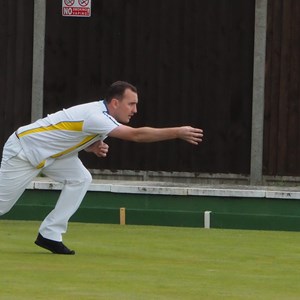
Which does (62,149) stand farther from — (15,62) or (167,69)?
(15,62)

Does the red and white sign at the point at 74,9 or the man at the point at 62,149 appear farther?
the red and white sign at the point at 74,9

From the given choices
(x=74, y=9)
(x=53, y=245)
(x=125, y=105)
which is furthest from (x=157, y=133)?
(x=74, y=9)

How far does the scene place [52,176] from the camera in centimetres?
1052

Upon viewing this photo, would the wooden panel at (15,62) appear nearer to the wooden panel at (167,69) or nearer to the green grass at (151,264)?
the wooden panel at (167,69)

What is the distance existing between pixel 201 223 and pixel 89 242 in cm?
235

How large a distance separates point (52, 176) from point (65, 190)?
6.9 inches

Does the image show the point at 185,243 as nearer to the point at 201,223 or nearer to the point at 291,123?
the point at 201,223

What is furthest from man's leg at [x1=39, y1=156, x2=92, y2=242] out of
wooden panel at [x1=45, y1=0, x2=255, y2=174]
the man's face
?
wooden panel at [x1=45, y1=0, x2=255, y2=174]

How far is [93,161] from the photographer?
17109 mm

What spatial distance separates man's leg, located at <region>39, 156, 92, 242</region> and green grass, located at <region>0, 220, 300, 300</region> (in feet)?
0.73

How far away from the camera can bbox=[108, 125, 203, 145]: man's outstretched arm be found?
→ 955 cm

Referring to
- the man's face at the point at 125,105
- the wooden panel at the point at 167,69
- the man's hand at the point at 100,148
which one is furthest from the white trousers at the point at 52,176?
the wooden panel at the point at 167,69

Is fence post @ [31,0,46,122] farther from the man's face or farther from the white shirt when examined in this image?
the man's face

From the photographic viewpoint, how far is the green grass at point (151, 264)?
8.43 metres
